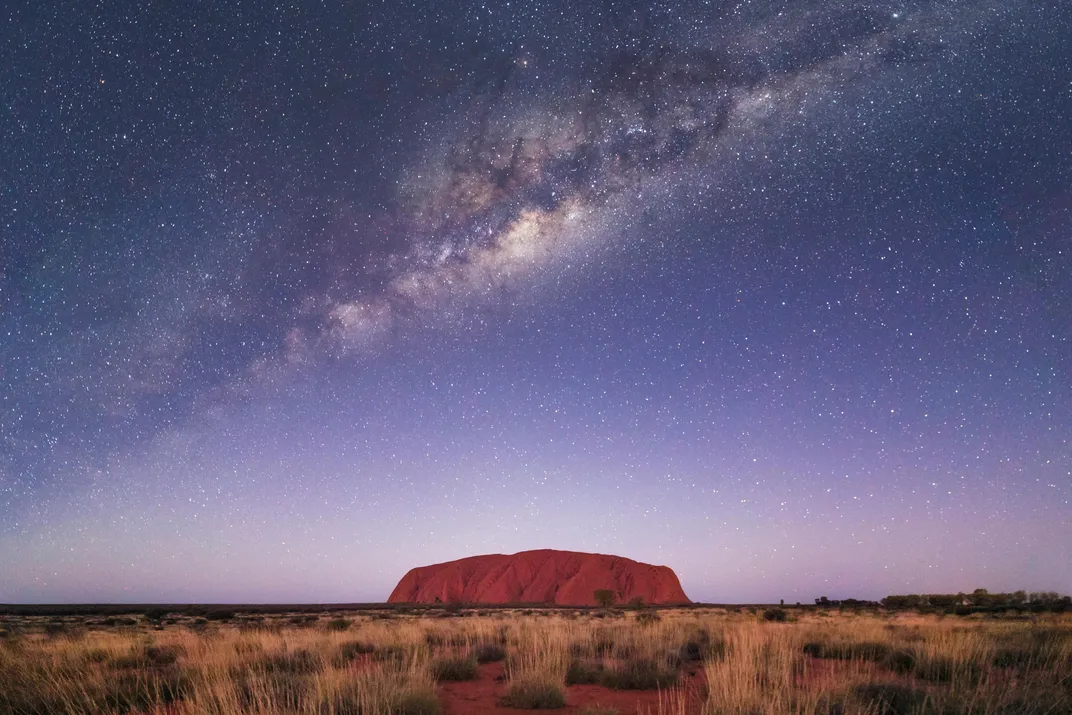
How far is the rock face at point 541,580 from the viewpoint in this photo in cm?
14725

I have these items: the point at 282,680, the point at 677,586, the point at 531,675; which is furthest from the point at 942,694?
the point at 677,586

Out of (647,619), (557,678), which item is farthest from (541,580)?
(557,678)

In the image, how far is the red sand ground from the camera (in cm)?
762

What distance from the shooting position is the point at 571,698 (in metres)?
8.40

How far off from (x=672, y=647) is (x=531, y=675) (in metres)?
5.47

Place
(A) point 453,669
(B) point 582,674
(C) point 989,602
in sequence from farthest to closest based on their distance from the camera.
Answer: (C) point 989,602 → (A) point 453,669 → (B) point 582,674

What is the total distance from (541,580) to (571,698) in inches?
6195

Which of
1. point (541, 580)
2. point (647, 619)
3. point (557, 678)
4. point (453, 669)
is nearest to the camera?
point (557, 678)

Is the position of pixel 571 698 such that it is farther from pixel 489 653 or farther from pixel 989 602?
pixel 989 602

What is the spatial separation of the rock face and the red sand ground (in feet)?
455

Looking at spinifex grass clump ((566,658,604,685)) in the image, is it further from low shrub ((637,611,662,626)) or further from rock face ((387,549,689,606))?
rock face ((387,549,689,606))

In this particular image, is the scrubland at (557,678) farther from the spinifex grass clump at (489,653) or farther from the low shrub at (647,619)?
the low shrub at (647,619)

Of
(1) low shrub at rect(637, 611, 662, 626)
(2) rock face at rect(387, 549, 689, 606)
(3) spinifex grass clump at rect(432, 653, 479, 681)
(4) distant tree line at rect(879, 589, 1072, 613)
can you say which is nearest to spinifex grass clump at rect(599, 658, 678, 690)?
(3) spinifex grass clump at rect(432, 653, 479, 681)

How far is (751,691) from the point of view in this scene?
6227mm
